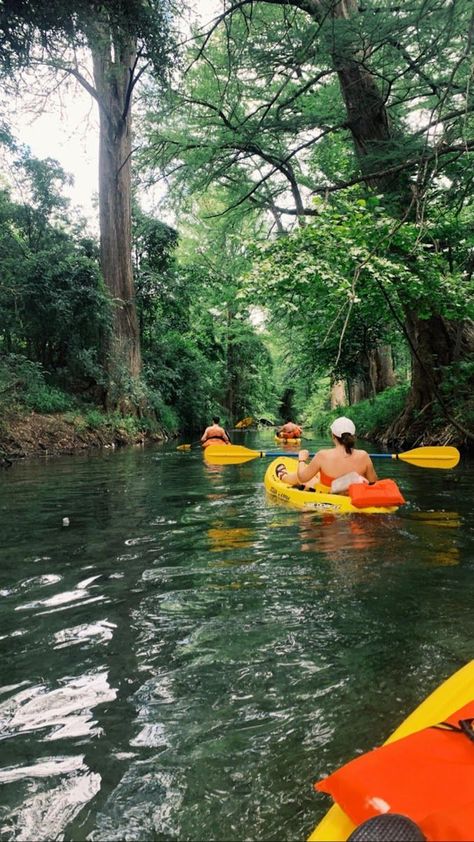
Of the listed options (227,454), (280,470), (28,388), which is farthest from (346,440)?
(28,388)

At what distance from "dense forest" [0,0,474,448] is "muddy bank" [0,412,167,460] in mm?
232

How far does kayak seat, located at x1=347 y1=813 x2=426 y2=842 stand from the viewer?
1.09 metres

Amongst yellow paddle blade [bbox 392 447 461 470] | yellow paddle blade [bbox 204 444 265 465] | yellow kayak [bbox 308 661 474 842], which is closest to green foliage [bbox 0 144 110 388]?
yellow paddle blade [bbox 204 444 265 465]

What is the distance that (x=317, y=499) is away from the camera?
598cm

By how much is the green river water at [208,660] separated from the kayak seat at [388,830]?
49 centimetres

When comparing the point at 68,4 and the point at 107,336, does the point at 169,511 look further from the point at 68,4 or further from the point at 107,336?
the point at 107,336

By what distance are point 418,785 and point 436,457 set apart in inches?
277

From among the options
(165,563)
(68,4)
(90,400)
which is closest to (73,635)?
(165,563)

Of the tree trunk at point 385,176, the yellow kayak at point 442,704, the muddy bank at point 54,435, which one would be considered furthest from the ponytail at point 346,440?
the muddy bank at point 54,435

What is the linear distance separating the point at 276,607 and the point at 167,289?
61.4 ft

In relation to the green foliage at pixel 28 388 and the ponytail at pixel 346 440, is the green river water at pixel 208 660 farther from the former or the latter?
the green foliage at pixel 28 388

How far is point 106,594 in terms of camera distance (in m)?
3.52

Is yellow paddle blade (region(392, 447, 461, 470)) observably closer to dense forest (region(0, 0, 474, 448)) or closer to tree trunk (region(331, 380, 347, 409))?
dense forest (region(0, 0, 474, 448))

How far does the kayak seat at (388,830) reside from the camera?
1.09m
